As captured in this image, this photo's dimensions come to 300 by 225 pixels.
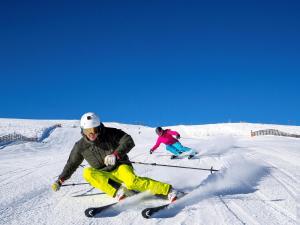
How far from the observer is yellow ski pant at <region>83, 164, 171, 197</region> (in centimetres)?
541

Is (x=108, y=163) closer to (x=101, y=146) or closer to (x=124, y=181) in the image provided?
(x=124, y=181)

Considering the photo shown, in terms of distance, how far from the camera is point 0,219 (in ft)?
16.5

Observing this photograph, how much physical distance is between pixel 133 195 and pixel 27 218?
1.43 meters

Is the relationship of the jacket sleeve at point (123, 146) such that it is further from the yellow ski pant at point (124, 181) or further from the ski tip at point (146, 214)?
the ski tip at point (146, 214)

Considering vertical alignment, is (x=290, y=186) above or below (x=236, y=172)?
below

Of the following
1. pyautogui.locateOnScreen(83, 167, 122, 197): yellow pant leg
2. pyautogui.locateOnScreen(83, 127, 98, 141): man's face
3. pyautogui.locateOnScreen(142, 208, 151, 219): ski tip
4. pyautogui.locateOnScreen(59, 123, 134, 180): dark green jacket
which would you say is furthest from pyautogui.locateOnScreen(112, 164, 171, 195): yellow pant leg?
pyautogui.locateOnScreen(83, 127, 98, 141): man's face

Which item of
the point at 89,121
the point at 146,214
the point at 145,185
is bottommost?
the point at 146,214

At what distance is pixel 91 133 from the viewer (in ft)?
19.3

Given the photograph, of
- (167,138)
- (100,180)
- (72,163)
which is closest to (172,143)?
(167,138)

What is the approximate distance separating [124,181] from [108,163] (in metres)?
0.33

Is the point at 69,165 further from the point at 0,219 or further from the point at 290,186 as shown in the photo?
the point at 290,186

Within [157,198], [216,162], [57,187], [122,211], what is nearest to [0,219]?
[57,187]

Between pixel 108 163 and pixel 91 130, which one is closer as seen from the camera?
pixel 108 163

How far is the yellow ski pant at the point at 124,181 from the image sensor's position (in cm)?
541
